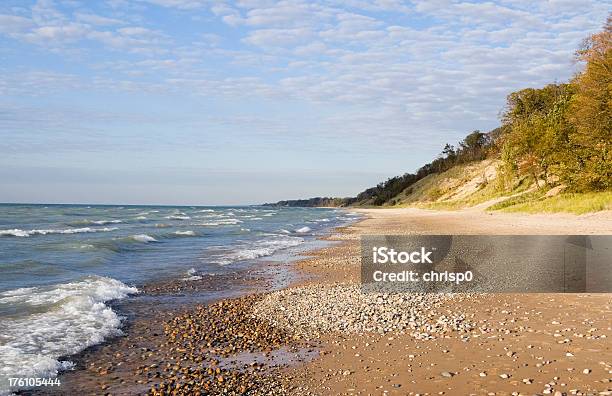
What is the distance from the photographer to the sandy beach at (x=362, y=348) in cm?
685

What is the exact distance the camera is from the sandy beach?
685 centimetres

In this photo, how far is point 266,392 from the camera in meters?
6.82

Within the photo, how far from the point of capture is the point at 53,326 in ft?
34.6

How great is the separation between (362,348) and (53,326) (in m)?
6.83

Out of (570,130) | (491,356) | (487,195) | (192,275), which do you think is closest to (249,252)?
(192,275)

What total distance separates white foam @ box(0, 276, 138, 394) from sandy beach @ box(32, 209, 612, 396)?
1.66ft

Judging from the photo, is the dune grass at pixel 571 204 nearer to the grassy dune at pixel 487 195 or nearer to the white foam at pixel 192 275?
the grassy dune at pixel 487 195

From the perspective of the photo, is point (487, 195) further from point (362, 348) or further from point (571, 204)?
point (362, 348)

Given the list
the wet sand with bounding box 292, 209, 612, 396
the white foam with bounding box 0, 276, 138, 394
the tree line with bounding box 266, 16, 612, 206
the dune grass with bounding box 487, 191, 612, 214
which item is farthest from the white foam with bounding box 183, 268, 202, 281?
the tree line with bounding box 266, 16, 612, 206

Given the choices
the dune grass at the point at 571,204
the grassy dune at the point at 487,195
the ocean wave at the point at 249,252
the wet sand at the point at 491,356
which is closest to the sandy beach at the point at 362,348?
the wet sand at the point at 491,356

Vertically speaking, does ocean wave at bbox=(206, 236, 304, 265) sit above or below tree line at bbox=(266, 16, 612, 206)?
below

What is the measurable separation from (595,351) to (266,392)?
5097 millimetres

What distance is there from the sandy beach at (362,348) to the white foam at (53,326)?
1.66 ft

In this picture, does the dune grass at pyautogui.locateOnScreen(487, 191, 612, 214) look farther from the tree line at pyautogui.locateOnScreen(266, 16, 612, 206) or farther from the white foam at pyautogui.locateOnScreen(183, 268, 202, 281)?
the white foam at pyautogui.locateOnScreen(183, 268, 202, 281)
